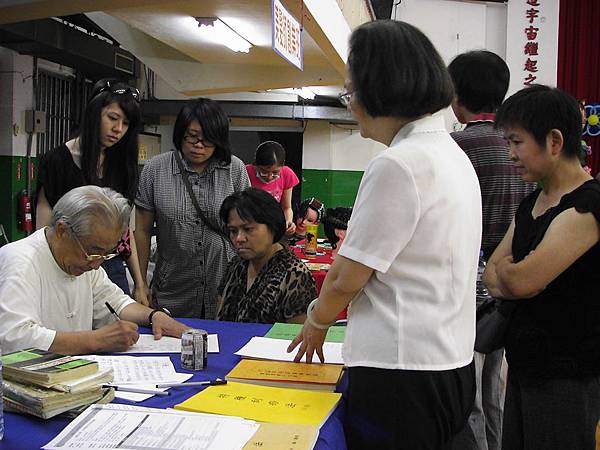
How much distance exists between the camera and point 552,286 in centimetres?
177

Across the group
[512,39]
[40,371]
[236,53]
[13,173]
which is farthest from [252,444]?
[512,39]

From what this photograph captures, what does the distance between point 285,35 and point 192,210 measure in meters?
0.89

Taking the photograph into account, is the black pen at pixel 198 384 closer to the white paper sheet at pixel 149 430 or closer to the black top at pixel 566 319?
the white paper sheet at pixel 149 430

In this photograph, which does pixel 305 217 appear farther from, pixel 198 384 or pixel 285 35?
pixel 198 384

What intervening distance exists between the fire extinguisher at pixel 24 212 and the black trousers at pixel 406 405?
18.8 ft

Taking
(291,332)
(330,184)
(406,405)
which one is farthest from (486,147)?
(330,184)

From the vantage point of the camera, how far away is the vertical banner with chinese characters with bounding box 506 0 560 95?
8195 mm

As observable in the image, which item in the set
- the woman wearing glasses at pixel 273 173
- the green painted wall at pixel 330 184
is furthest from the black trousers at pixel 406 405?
the green painted wall at pixel 330 184

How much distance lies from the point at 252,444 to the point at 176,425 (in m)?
0.18

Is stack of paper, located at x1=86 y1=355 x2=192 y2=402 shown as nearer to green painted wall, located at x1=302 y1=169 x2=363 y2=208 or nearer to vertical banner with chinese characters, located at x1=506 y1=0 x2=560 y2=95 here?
vertical banner with chinese characters, located at x1=506 y1=0 x2=560 y2=95

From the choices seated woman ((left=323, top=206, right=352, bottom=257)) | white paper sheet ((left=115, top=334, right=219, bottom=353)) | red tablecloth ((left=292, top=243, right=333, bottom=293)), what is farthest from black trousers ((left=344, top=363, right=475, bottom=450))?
seated woman ((left=323, top=206, right=352, bottom=257))

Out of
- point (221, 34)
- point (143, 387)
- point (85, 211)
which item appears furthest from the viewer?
point (221, 34)

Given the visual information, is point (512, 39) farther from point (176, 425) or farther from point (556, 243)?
point (176, 425)

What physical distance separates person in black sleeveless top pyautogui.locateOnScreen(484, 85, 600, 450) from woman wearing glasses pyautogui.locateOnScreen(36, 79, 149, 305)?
5.30 ft
